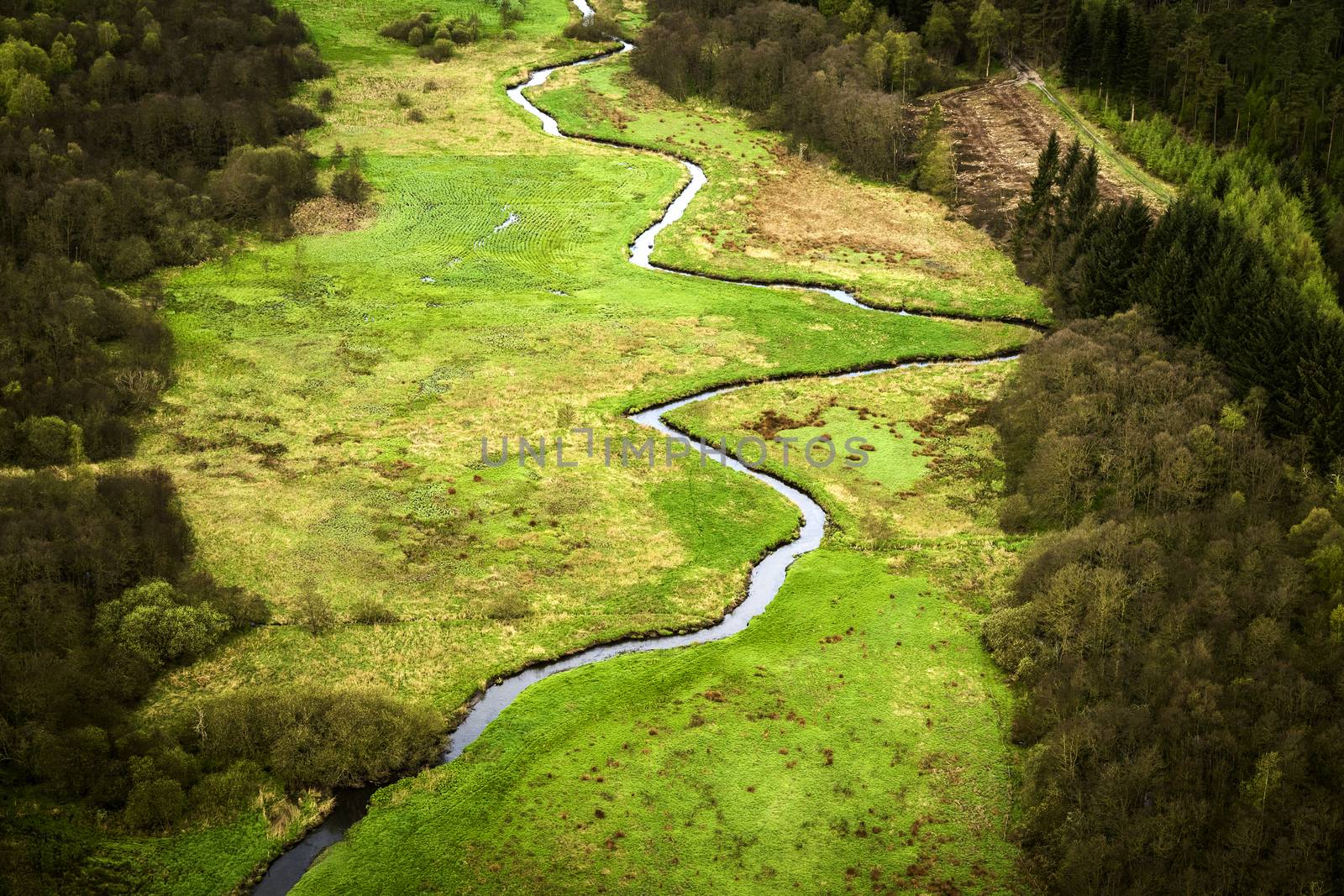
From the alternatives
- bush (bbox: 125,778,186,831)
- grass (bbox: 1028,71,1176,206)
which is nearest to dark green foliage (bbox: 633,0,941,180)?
grass (bbox: 1028,71,1176,206)

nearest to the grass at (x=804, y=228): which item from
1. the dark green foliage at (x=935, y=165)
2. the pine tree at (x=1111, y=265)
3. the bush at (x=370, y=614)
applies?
the dark green foliage at (x=935, y=165)

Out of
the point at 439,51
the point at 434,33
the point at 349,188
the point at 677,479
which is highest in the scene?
the point at 434,33

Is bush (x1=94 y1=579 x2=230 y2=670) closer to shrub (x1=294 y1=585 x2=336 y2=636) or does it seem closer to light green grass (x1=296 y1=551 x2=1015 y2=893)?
shrub (x1=294 y1=585 x2=336 y2=636)

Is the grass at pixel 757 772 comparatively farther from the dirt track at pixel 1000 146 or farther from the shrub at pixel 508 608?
the dirt track at pixel 1000 146

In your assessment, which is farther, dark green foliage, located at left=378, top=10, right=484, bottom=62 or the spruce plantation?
dark green foliage, located at left=378, top=10, right=484, bottom=62

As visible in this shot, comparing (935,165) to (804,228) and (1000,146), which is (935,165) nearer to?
(1000,146)

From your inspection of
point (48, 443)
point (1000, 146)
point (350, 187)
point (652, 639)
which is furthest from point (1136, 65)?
point (48, 443)
